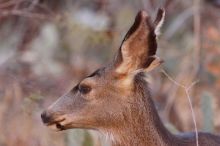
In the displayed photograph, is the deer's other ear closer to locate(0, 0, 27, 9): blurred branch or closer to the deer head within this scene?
the deer head

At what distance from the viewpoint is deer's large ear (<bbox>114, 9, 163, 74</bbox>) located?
609 cm

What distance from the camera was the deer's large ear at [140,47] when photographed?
6094mm

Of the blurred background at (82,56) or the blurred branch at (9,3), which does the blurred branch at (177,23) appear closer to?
the blurred background at (82,56)

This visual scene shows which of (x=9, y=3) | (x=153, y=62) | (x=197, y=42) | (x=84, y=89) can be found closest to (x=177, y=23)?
(x=197, y=42)

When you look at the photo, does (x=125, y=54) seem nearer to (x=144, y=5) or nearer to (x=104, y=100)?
(x=104, y=100)

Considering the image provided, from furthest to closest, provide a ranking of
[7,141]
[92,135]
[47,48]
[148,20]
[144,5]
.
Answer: [47,48] < [144,5] < [7,141] < [92,135] < [148,20]

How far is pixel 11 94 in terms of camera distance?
8844mm

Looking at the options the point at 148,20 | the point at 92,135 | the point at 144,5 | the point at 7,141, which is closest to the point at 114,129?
the point at 148,20

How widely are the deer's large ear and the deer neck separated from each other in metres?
0.17

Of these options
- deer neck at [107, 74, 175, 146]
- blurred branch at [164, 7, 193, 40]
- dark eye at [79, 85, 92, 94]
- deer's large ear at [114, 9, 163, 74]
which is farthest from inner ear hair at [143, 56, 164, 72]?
blurred branch at [164, 7, 193, 40]

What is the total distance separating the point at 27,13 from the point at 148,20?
3.08 metres

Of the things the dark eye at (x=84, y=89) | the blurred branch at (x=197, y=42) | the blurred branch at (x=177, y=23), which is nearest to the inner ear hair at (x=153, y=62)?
the dark eye at (x=84, y=89)

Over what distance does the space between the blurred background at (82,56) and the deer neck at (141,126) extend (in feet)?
3.71

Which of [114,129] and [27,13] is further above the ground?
[27,13]
